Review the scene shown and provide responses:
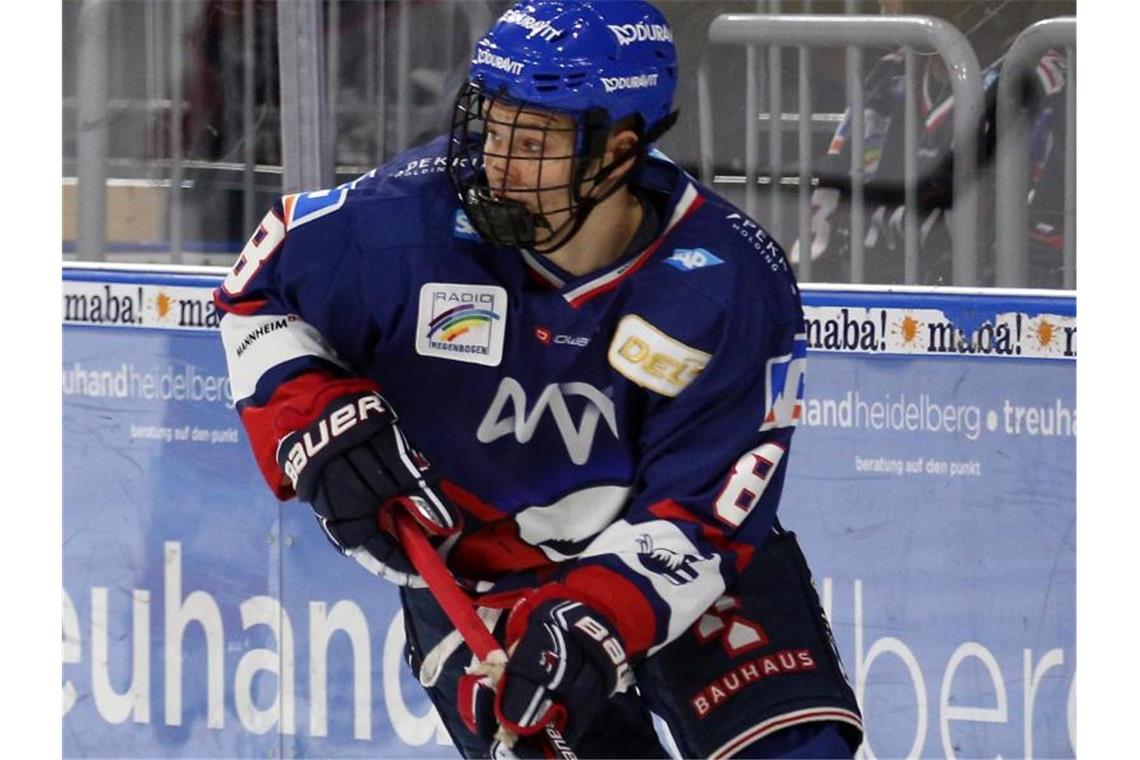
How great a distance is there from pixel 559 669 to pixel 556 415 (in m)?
0.46

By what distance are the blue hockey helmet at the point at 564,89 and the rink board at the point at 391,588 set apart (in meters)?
1.15

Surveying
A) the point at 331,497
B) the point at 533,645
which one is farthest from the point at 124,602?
the point at 533,645

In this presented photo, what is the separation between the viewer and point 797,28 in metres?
3.84

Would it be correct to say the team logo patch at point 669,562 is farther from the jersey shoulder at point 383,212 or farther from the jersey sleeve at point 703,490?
the jersey shoulder at point 383,212

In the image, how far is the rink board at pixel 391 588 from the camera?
3.76m

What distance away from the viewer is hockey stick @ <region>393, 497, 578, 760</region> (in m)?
2.70

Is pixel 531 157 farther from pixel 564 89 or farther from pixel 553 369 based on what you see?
pixel 553 369

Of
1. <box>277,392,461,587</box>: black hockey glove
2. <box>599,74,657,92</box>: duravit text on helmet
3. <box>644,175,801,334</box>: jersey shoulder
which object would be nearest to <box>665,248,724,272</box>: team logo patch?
<box>644,175,801,334</box>: jersey shoulder

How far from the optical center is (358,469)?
283 centimetres

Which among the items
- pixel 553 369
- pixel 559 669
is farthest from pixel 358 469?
pixel 559 669

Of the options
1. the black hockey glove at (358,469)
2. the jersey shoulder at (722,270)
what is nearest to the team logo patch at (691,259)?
the jersey shoulder at (722,270)
